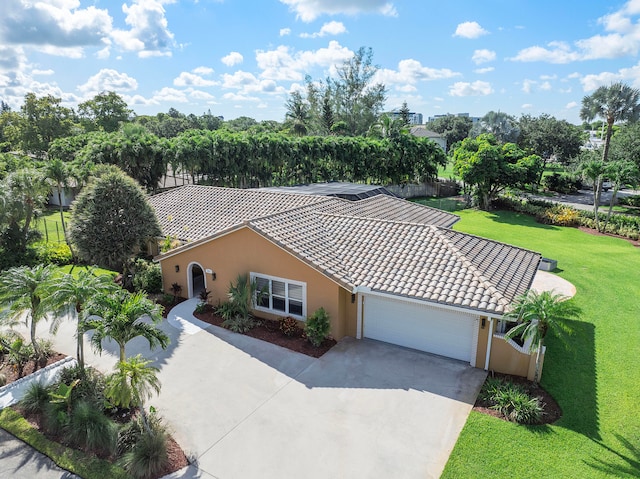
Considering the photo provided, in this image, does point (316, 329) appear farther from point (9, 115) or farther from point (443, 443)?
point (9, 115)

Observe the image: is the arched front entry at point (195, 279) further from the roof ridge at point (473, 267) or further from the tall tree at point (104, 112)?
the tall tree at point (104, 112)

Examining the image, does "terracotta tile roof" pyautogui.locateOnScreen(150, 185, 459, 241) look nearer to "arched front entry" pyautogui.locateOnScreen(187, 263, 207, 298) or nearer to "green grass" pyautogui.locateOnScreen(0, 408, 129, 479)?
"arched front entry" pyautogui.locateOnScreen(187, 263, 207, 298)

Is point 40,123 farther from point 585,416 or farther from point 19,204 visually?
point 585,416

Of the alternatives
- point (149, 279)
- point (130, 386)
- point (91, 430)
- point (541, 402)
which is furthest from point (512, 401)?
point (149, 279)

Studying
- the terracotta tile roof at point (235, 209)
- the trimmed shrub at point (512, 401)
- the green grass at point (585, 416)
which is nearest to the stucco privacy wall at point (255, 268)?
the terracotta tile roof at point (235, 209)

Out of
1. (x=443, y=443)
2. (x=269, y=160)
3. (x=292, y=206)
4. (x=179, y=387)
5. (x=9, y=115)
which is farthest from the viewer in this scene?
(x=9, y=115)

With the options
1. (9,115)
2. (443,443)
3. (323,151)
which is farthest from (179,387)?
(9,115)

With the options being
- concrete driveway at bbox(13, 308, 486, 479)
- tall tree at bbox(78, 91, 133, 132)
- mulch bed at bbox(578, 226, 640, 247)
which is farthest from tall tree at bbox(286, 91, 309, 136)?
concrete driveway at bbox(13, 308, 486, 479)
